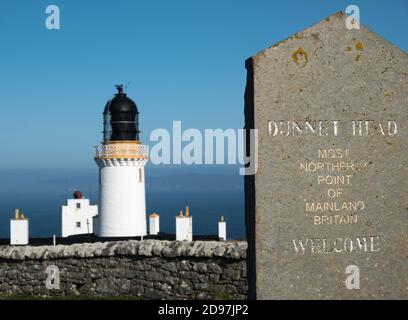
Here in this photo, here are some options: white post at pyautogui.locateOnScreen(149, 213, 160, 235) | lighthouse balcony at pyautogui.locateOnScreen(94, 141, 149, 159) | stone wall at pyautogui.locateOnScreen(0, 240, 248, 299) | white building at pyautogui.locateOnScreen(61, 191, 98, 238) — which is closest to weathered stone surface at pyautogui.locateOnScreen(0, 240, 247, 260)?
stone wall at pyautogui.locateOnScreen(0, 240, 248, 299)

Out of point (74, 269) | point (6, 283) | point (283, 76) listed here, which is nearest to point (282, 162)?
point (283, 76)

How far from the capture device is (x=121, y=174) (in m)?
32.6

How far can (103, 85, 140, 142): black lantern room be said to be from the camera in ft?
107

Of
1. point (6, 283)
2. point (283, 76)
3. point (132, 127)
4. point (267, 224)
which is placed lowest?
point (6, 283)

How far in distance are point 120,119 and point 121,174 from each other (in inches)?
91.9

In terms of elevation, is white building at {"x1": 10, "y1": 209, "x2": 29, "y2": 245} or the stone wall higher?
white building at {"x1": 10, "y1": 209, "x2": 29, "y2": 245}

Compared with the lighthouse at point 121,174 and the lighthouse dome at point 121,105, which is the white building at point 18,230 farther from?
the lighthouse dome at point 121,105

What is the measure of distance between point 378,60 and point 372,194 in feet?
4.82

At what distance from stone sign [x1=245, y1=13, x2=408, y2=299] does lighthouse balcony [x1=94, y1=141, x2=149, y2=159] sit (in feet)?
78.6

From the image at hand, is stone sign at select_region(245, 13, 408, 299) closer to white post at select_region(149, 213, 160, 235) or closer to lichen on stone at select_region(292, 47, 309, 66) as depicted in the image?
lichen on stone at select_region(292, 47, 309, 66)

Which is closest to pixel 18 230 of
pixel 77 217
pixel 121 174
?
pixel 121 174

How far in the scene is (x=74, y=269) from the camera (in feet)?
48.3
